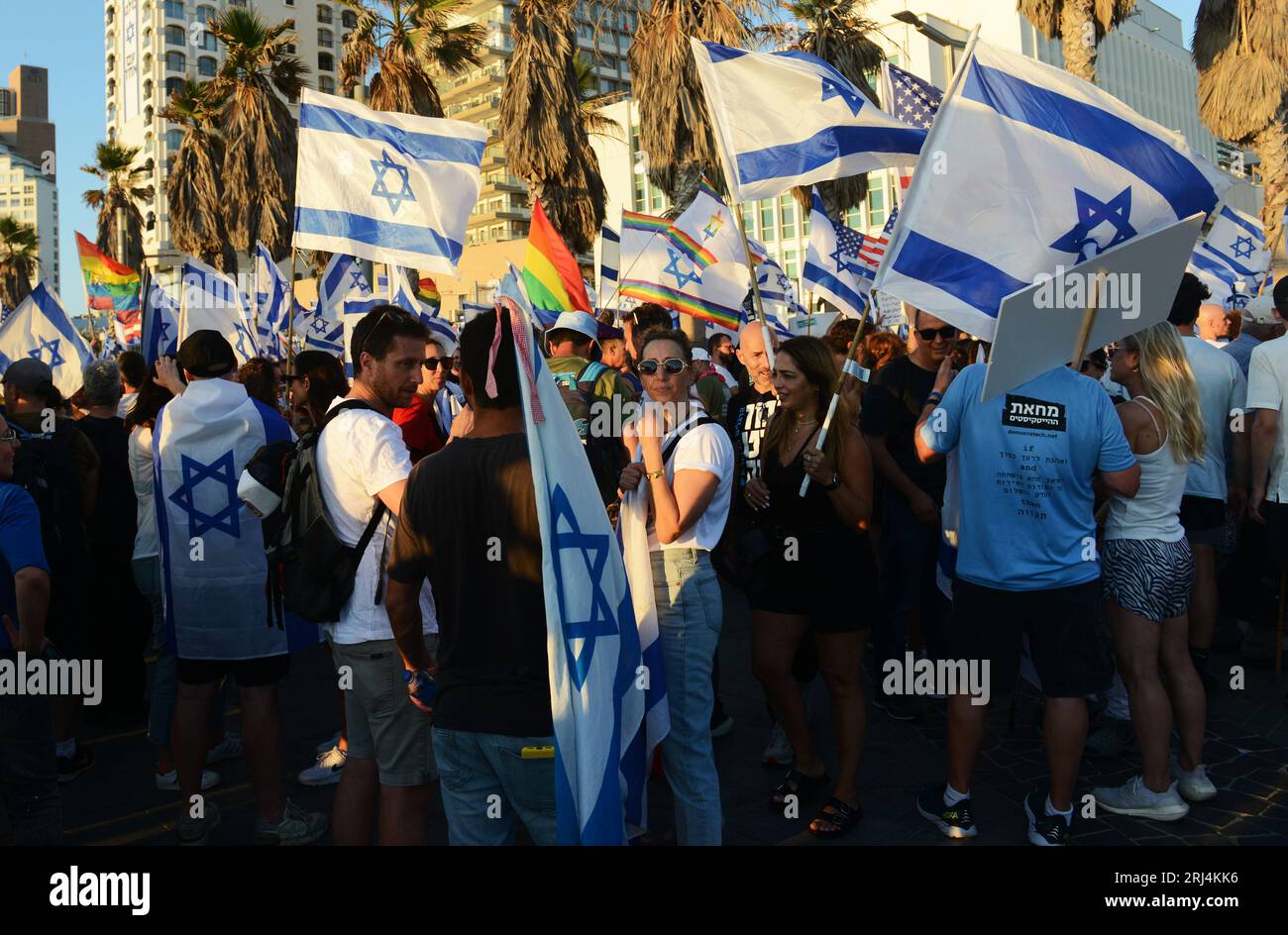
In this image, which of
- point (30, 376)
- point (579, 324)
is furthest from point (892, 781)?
point (30, 376)

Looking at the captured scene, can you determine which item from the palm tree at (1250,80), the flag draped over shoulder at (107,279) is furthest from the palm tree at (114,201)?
the palm tree at (1250,80)

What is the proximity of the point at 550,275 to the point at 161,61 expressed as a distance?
92547 mm

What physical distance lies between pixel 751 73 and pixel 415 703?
430 cm

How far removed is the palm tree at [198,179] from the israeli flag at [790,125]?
25.8 metres

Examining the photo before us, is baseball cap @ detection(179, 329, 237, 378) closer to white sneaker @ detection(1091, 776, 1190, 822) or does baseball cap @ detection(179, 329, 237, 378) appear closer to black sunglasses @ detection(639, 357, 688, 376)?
black sunglasses @ detection(639, 357, 688, 376)

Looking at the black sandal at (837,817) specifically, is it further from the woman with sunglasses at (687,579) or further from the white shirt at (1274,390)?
the white shirt at (1274,390)

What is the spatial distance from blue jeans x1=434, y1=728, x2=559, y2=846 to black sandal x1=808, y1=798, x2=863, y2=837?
175cm

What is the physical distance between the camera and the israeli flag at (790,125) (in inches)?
231

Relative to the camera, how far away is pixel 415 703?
3.38 meters

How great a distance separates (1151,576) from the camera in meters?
4.39

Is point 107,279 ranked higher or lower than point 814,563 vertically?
higher

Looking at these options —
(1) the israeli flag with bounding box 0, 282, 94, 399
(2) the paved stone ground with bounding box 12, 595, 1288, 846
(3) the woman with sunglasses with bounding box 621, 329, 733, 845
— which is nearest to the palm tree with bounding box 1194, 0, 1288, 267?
(2) the paved stone ground with bounding box 12, 595, 1288, 846

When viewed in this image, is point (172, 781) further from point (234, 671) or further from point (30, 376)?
point (30, 376)
